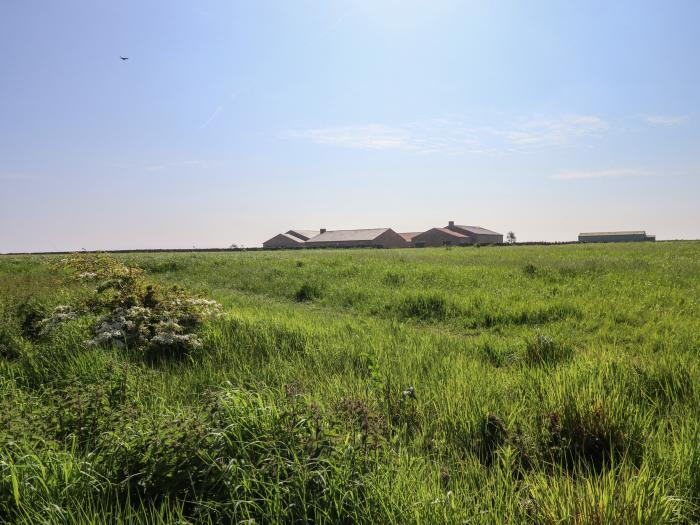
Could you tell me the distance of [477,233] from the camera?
100250 millimetres

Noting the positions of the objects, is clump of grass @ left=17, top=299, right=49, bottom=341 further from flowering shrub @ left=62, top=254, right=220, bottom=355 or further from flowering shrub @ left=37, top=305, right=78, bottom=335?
flowering shrub @ left=62, top=254, right=220, bottom=355

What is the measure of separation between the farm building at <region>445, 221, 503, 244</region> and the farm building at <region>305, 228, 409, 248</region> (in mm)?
13386

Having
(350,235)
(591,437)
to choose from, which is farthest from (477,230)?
(591,437)

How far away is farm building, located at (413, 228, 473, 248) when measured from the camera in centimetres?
9186

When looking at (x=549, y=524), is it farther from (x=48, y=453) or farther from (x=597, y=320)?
(x=597, y=320)

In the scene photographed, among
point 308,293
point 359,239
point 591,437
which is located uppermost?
point 359,239

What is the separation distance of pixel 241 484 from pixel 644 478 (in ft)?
9.10

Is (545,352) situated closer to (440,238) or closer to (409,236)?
(440,238)

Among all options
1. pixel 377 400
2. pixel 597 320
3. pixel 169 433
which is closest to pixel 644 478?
pixel 377 400

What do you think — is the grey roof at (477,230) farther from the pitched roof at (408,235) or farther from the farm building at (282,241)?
the farm building at (282,241)

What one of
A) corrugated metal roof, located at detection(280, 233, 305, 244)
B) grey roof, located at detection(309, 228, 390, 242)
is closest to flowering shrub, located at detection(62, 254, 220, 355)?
grey roof, located at detection(309, 228, 390, 242)

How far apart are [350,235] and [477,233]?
1218 inches

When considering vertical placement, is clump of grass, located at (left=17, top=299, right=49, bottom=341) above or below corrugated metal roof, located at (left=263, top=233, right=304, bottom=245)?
below

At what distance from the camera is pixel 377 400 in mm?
4891
